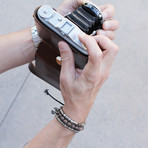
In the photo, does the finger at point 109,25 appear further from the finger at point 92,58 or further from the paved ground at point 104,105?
the paved ground at point 104,105

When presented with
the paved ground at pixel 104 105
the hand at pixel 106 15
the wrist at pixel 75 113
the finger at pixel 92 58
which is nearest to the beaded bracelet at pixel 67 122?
the wrist at pixel 75 113

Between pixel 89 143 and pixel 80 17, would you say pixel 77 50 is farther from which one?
pixel 89 143

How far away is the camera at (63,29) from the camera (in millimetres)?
515

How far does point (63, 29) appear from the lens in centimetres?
51

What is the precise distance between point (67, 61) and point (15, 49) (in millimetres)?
326

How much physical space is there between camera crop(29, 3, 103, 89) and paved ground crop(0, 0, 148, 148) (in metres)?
0.47

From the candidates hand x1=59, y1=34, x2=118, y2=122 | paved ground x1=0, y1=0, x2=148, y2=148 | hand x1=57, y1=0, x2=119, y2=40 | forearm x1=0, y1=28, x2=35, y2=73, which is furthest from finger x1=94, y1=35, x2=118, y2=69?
paved ground x1=0, y1=0, x2=148, y2=148

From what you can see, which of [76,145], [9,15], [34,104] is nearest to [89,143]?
[76,145]

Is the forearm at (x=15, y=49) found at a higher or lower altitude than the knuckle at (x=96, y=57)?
lower

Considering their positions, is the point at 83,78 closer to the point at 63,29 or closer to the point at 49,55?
the point at 63,29

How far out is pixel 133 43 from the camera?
49.9 inches


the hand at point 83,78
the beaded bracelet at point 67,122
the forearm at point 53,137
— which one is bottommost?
the forearm at point 53,137

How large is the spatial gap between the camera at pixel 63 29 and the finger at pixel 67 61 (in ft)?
0.04

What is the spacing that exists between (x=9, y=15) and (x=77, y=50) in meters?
0.93
